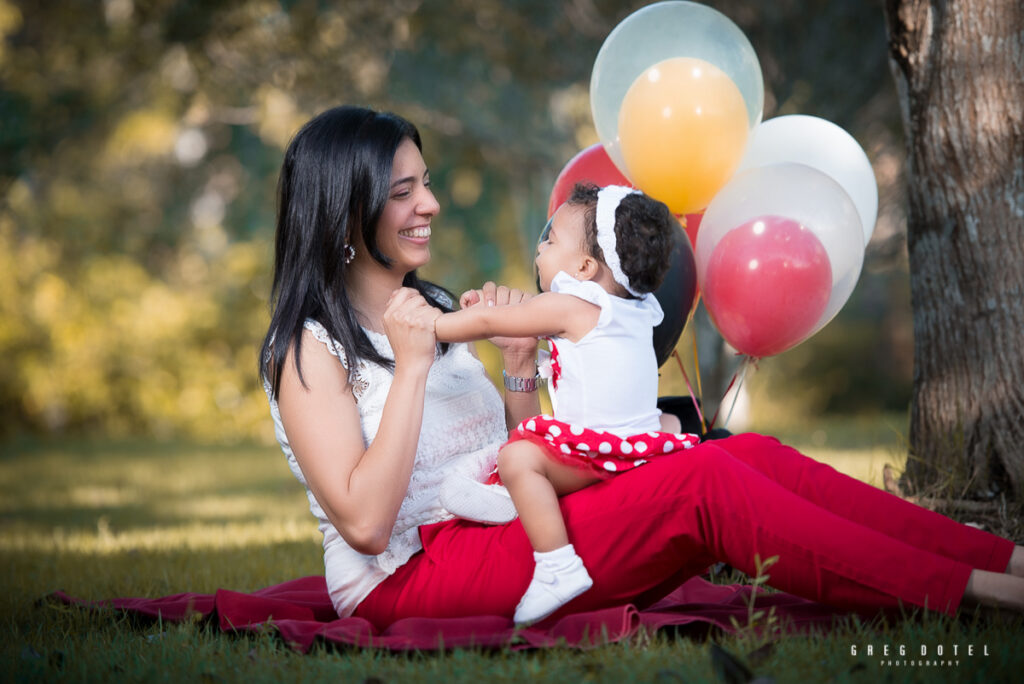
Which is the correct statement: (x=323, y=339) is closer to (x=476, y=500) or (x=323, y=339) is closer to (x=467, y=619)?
(x=476, y=500)

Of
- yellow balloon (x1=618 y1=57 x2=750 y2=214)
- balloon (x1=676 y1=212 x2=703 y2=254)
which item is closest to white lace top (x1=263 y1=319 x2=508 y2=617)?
yellow balloon (x1=618 y1=57 x2=750 y2=214)

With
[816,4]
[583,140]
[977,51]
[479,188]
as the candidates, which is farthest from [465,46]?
[977,51]

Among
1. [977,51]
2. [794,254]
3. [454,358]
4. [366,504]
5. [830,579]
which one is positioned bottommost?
[830,579]

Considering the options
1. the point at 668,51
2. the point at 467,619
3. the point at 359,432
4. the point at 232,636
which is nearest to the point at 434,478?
the point at 359,432

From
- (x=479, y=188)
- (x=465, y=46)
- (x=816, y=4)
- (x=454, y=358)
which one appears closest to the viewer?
(x=454, y=358)

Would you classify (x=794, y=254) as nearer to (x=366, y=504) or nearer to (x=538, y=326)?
(x=538, y=326)

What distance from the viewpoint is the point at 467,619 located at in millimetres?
2301

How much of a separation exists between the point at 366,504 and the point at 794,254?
4.28 ft

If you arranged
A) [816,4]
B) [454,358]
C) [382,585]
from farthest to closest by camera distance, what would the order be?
[816,4] < [454,358] < [382,585]

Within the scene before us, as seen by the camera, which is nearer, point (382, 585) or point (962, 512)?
point (382, 585)

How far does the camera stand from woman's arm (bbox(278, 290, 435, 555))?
7.39 feet

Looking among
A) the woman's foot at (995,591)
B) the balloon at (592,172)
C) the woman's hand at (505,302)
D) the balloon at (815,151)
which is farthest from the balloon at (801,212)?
the woman's foot at (995,591)

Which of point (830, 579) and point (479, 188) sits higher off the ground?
point (479, 188)

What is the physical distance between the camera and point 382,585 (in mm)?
2451
